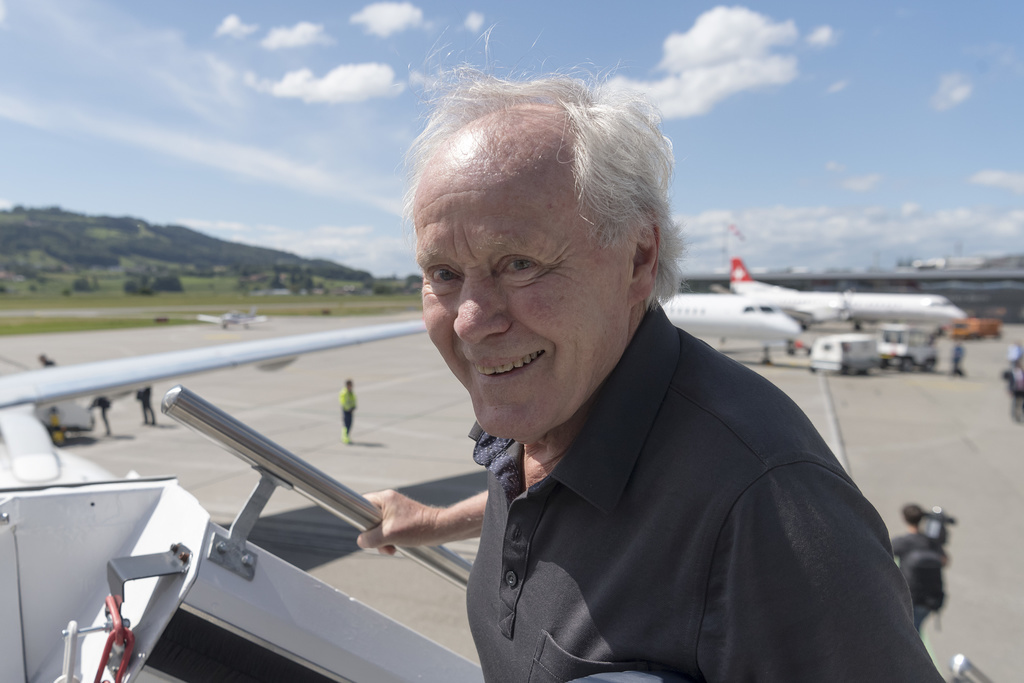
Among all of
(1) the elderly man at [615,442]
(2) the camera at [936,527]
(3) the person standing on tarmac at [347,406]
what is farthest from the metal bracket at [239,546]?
(3) the person standing on tarmac at [347,406]

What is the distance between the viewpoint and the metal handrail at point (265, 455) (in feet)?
5.42

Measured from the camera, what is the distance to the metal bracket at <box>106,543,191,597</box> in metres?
1.47

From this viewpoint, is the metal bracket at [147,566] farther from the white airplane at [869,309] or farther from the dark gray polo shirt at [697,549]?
the white airplane at [869,309]

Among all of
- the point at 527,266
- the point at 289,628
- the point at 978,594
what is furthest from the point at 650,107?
the point at 978,594

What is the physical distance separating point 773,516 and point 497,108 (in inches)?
38.0

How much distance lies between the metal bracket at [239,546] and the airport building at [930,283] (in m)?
59.6

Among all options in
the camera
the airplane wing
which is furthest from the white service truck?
the airplane wing

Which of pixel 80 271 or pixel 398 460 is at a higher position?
pixel 80 271

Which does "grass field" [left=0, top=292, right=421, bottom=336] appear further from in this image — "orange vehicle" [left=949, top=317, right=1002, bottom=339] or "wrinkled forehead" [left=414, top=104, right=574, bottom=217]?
→ "wrinkled forehead" [left=414, top=104, right=574, bottom=217]

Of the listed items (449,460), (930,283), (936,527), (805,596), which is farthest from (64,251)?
(930,283)

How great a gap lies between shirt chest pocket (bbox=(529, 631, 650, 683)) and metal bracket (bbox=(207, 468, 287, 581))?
0.79 metres

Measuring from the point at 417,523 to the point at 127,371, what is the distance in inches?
229

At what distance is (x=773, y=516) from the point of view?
37.3 inches

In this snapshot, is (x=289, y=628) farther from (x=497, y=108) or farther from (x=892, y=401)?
(x=892, y=401)
